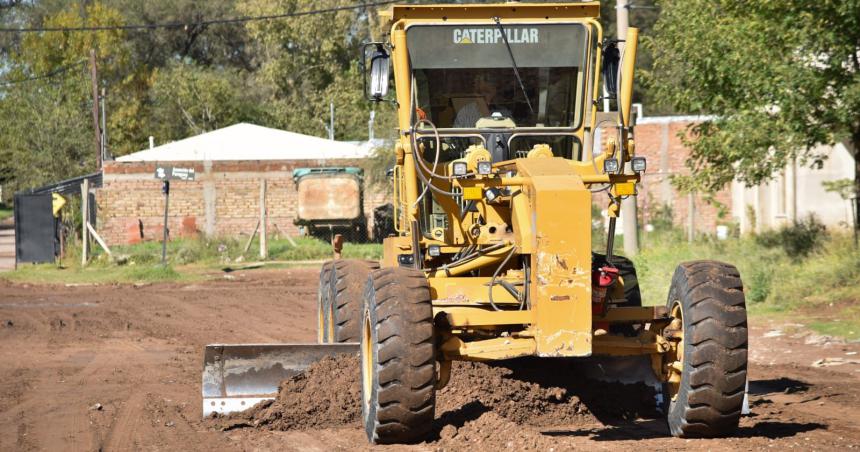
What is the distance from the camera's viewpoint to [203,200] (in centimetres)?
3603

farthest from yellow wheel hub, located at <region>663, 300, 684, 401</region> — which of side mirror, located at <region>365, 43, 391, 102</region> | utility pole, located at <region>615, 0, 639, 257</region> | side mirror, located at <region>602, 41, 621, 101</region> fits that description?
utility pole, located at <region>615, 0, 639, 257</region>

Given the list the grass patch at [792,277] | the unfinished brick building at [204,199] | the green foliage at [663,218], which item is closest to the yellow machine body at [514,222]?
the grass patch at [792,277]

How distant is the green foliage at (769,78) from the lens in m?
16.3

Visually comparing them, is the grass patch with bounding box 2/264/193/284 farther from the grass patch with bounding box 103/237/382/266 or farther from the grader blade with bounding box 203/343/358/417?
the grader blade with bounding box 203/343/358/417

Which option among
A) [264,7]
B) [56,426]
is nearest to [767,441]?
[56,426]

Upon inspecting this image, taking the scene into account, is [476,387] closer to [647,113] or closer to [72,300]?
[72,300]

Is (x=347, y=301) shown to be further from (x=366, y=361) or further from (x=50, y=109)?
(x=50, y=109)

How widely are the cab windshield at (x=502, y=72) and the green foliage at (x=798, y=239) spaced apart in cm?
1153

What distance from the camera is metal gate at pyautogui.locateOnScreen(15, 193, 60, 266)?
100.0ft

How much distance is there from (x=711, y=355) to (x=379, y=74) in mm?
3673

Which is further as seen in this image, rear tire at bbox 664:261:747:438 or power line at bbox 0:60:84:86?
power line at bbox 0:60:84:86

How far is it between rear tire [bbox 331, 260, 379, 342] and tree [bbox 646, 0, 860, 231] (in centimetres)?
827

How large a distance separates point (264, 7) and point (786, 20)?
38.9m

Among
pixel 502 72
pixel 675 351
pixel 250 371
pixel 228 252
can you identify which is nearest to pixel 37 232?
pixel 228 252
